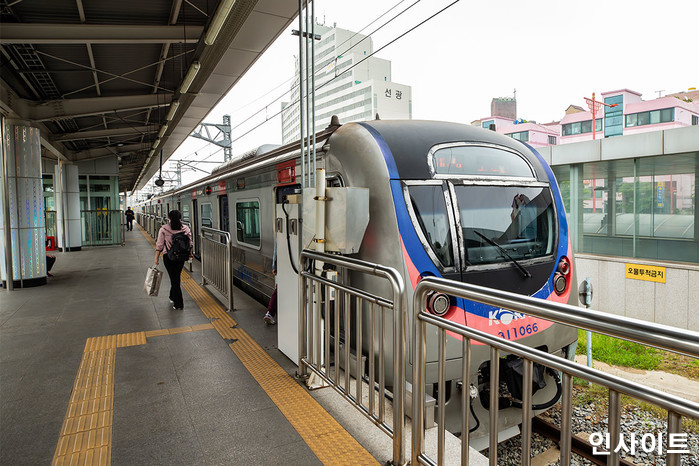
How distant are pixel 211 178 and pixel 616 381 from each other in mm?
8731

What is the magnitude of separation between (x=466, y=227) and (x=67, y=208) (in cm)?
1602

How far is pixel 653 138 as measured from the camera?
7176 millimetres

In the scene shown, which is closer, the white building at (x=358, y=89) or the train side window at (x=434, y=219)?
the train side window at (x=434, y=219)

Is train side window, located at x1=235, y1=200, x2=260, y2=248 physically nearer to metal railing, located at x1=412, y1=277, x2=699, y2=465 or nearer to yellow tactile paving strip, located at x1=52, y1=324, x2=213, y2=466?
yellow tactile paving strip, located at x1=52, y1=324, x2=213, y2=466

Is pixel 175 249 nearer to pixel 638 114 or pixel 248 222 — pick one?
pixel 248 222

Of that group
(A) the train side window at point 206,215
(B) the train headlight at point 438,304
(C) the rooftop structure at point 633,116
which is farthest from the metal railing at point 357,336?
(C) the rooftop structure at point 633,116

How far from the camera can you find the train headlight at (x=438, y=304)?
9.78ft

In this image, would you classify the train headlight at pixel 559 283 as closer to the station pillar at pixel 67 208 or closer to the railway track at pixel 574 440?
the railway track at pixel 574 440

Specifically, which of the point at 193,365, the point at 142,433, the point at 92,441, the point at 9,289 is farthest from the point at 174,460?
the point at 9,289

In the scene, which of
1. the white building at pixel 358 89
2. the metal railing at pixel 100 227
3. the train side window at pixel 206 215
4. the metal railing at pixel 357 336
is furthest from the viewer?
the white building at pixel 358 89

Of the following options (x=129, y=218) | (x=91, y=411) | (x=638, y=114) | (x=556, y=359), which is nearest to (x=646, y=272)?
(x=556, y=359)

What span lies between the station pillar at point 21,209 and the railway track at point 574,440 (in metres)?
8.75

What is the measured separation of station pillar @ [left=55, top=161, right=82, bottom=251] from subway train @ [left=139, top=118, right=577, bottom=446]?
1455 cm

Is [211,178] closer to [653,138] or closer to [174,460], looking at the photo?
[174,460]
